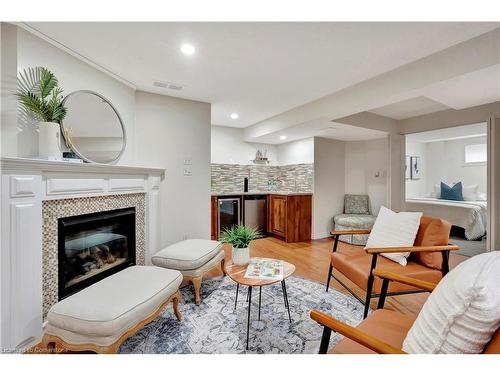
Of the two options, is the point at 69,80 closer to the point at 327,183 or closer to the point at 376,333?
the point at 376,333

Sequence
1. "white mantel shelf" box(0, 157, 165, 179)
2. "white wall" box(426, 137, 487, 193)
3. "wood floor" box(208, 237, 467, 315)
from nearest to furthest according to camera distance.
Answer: "white mantel shelf" box(0, 157, 165, 179) → "wood floor" box(208, 237, 467, 315) → "white wall" box(426, 137, 487, 193)

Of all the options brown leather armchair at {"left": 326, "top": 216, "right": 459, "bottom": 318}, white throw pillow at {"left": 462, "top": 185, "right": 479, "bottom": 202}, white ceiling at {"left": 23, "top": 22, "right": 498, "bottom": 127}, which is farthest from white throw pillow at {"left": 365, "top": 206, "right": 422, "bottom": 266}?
white throw pillow at {"left": 462, "top": 185, "right": 479, "bottom": 202}

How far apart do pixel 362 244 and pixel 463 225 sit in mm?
1995

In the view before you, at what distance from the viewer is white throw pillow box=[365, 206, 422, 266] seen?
Result: 6.53 feet

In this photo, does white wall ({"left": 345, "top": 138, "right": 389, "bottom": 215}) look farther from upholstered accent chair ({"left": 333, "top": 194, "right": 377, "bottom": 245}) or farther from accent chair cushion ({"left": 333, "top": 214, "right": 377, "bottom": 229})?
accent chair cushion ({"left": 333, "top": 214, "right": 377, "bottom": 229})

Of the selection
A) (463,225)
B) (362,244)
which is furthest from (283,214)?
(463,225)

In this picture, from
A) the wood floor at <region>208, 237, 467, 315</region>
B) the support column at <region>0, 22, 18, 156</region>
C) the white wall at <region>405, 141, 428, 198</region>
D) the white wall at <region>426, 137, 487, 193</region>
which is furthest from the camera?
the white wall at <region>405, 141, 428, 198</region>

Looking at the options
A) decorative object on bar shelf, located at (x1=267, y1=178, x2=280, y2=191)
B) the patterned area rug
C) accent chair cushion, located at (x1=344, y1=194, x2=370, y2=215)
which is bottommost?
the patterned area rug

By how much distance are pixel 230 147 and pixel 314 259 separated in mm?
2750

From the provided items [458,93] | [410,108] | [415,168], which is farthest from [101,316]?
[415,168]

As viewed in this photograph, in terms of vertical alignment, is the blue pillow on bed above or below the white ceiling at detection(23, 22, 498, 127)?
below

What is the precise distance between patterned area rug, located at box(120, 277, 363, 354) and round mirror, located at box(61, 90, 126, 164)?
163 centimetres

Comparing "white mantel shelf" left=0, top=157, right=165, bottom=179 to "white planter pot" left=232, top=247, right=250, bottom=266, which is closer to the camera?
"white mantel shelf" left=0, top=157, right=165, bottom=179
